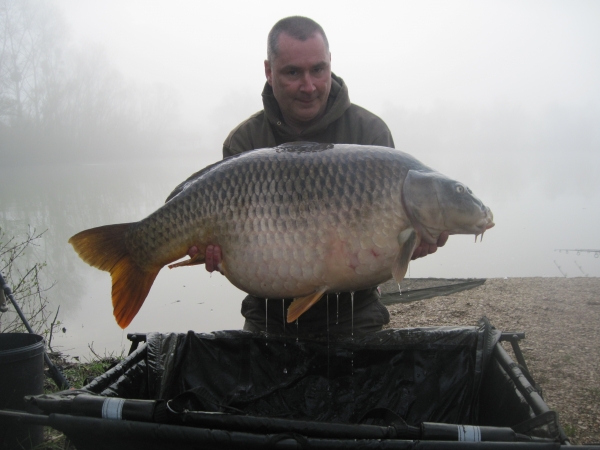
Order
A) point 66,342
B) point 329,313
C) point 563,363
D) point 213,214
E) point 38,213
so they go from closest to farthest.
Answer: point 213,214 → point 329,313 → point 563,363 → point 66,342 → point 38,213

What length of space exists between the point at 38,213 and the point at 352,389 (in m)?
7.36

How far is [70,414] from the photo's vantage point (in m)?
0.95

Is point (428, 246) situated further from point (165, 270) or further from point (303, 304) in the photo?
point (165, 270)

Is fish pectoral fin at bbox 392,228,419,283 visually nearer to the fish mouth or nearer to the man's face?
the fish mouth

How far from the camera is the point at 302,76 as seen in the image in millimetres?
1604

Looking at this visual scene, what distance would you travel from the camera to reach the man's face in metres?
1.58

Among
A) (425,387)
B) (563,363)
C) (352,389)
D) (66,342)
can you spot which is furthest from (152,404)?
(66,342)

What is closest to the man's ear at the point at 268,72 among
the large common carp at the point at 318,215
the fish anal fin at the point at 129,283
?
the large common carp at the point at 318,215

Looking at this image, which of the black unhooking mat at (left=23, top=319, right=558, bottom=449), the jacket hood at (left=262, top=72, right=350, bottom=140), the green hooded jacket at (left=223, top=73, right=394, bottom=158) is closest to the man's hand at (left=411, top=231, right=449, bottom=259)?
the black unhooking mat at (left=23, top=319, right=558, bottom=449)

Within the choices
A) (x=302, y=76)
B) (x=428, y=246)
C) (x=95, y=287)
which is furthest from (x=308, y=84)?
(x=95, y=287)

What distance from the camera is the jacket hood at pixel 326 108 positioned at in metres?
1.63

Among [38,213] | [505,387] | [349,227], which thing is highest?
[38,213]

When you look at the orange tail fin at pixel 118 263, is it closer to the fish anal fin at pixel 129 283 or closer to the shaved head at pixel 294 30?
the fish anal fin at pixel 129 283

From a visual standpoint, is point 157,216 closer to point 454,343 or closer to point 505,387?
point 454,343
